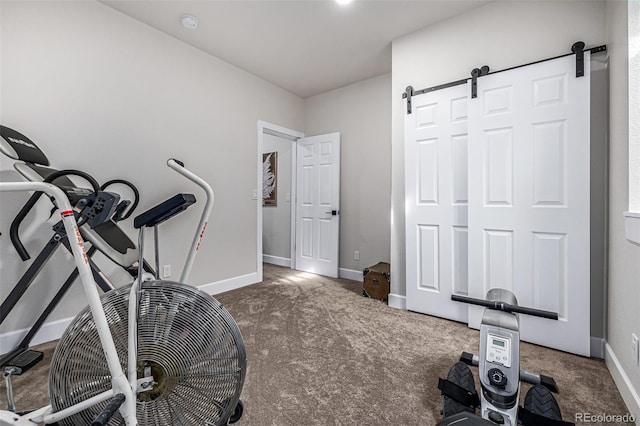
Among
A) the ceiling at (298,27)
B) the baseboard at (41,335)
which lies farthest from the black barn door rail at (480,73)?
the baseboard at (41,335)

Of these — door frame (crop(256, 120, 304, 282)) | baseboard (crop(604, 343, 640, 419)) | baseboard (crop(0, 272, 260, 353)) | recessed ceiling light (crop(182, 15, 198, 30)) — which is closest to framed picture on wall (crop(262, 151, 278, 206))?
door frame (crop(256, 120, 304, 282))

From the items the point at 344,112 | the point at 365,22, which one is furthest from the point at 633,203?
the point at 344,112

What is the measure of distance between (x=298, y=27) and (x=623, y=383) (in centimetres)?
343

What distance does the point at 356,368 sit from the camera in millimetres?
1720

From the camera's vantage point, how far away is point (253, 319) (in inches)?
96.5

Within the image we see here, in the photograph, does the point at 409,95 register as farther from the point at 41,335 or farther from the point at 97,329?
the point at 41,335

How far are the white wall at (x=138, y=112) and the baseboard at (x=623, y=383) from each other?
10.6ft

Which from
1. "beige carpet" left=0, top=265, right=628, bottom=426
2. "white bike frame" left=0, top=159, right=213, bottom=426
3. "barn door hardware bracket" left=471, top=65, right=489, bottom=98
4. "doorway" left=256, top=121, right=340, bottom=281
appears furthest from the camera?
"doorway" left=256, top=121, right=340, bottom=281

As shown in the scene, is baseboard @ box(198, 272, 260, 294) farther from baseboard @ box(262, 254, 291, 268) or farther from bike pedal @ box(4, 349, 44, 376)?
bike pedal @ box(4, 349, 44, 376)

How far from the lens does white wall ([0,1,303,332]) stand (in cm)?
Answer: 198

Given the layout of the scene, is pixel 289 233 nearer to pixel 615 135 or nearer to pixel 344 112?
pixel 344 112

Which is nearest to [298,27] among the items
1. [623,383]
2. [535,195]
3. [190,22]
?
[190,22]

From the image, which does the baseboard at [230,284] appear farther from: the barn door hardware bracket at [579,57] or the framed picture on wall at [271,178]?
the barn door hardware bracket at [579,57]

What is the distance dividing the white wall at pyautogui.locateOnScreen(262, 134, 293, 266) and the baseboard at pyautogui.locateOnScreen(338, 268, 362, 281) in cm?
107
